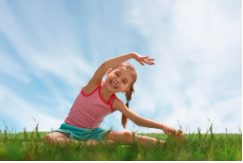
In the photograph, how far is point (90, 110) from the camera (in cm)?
372

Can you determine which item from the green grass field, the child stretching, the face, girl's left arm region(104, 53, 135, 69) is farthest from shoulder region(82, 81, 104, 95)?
the green grass field

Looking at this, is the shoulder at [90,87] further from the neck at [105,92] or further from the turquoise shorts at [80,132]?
the turquoise shorts at [80,132]

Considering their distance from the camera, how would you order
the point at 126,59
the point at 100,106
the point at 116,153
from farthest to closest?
the point at 100,106 < the point at 126,59 < the point at 116,153

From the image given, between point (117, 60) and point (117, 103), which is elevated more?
point (117, 60)

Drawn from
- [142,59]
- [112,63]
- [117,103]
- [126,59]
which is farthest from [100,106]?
[142,59]

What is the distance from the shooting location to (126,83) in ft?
11.4

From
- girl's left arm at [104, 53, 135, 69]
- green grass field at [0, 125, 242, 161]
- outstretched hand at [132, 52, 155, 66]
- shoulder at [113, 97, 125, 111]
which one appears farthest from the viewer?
shoulder at [113, 97, 125, 111]

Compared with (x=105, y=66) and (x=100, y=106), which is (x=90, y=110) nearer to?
(x=100, y=106)

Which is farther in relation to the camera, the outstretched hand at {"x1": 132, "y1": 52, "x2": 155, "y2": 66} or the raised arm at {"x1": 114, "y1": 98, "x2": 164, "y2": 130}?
the raised arm at {"x1": 114, "y1": 98, "x2": 164, "y2": 130}

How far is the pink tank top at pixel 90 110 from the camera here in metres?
3.68

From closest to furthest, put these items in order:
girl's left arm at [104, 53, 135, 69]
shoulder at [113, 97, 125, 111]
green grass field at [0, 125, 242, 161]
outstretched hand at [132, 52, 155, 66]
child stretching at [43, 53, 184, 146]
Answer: green grass field at [0, 125, 242, 161]
outstretched hand at [132, 52, 155, 66]
girl's left arm at [104, 53, 135, 69]
child stretching at [43, 53, 184, 146]
shoulder at [113, 97, 125, 111]

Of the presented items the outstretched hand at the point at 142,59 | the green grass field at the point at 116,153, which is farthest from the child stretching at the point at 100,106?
the green grass field at the point at 116,153

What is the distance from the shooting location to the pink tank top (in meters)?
3.68

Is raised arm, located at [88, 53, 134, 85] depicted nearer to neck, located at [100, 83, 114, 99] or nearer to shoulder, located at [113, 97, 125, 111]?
neck, located at [100, 83, 114, 99]
